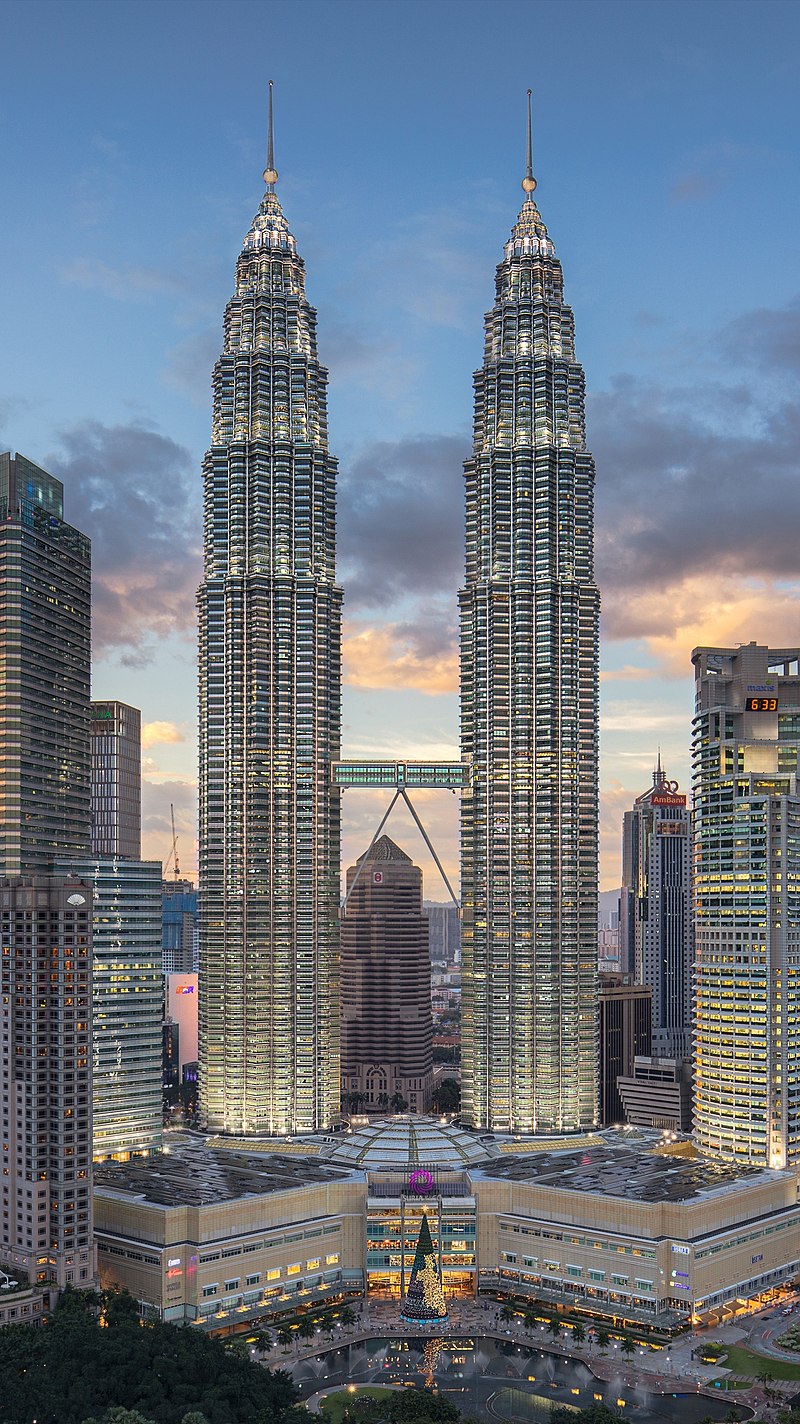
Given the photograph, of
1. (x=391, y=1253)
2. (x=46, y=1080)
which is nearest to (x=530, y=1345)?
(x=391, y=1253)

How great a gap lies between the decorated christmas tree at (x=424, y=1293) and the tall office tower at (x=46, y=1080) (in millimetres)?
39338

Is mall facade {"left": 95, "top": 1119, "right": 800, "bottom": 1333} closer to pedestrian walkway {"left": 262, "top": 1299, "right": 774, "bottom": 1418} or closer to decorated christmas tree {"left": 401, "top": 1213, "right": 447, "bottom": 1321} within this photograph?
pedestrian walkway {"left": 262, "top": 1299, "right": 774, "bottom": 1418}

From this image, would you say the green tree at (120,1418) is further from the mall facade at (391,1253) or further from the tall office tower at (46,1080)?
the mall facade at (391,1253)

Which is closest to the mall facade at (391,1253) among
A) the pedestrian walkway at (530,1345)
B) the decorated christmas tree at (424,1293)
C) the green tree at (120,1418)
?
the pedestrian walkway at (530,1345)

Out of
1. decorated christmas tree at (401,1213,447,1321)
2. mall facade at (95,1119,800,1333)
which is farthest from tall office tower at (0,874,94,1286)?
decorated christmas tree at (401,1213,447,1321)

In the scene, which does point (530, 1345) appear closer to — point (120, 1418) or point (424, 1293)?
point (424, 1293)

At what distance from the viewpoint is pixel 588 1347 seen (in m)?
176

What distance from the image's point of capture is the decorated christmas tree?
182 meters

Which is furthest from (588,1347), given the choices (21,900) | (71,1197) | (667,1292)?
(21,900)

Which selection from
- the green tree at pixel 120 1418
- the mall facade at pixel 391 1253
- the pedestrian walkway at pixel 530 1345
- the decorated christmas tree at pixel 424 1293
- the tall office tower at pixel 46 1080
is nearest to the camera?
the green tree at pixel 120 1418

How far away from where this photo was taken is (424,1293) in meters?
183

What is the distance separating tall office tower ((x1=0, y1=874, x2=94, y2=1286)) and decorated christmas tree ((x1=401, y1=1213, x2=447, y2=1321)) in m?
39.3

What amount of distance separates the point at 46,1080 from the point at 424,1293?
53559 mm

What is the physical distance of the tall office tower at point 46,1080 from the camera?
175 m
